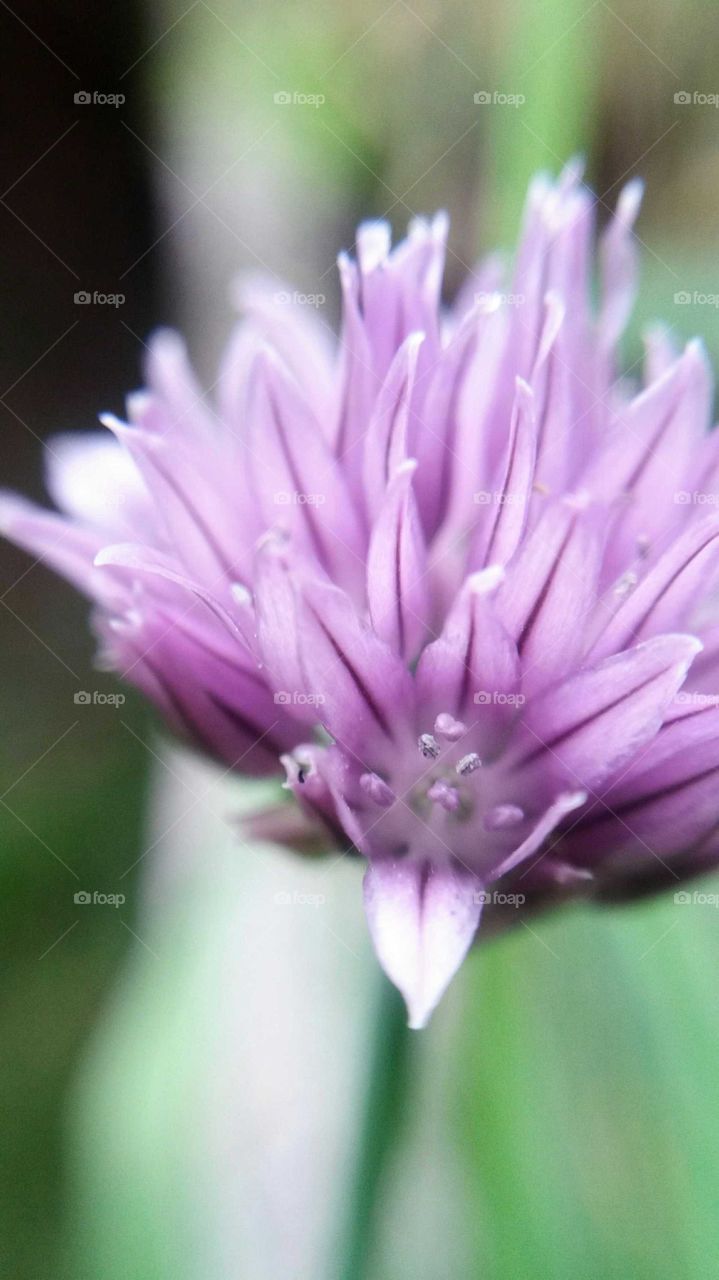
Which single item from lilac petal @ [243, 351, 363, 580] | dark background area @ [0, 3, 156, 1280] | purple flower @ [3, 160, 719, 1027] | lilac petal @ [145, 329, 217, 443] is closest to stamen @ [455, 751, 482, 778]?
purple flower @ [3, 160, 719, 1027]

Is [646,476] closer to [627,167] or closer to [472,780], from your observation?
[472,780]

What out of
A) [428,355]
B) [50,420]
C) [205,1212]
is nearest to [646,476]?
[428,355]

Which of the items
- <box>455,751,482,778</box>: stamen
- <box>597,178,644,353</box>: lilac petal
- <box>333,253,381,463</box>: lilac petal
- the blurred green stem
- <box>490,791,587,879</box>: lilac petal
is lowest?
the blurred green stem

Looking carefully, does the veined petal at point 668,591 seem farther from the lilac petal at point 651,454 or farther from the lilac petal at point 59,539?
the lilac petal at point 59,539

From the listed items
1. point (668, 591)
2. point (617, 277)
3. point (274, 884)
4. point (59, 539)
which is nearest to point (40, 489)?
point (274, 884)

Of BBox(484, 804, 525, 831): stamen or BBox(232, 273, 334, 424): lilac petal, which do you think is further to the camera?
BBox(232, 273, 334, 424): lilac petal

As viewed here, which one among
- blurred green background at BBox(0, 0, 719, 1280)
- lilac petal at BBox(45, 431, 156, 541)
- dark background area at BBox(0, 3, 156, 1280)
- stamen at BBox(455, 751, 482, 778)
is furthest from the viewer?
dark background area at BBox(0, 3, 156, 1280)

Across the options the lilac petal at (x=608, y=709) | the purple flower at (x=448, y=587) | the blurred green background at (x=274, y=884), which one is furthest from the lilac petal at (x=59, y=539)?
the lilac petal at (x=608, y=709)

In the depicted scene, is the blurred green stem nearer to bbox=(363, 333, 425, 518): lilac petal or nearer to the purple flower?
the purple flower
